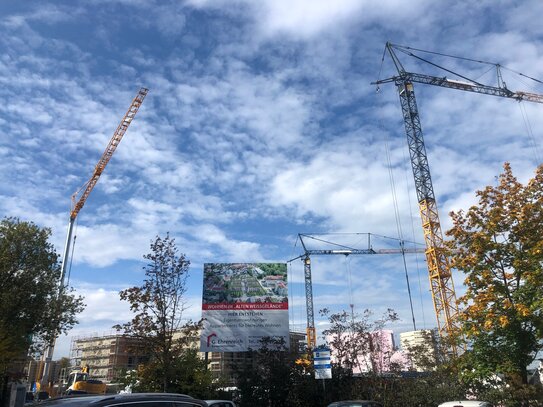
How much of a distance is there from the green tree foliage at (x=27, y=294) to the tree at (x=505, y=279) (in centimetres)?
2148

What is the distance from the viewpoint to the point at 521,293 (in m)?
16.0

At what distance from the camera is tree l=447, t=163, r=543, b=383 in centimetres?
1584

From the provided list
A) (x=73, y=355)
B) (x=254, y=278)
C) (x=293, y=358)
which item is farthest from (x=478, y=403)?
(x=73, y=355)

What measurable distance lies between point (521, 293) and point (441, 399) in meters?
6.14

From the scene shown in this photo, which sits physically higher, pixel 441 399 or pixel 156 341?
pixel 156 341

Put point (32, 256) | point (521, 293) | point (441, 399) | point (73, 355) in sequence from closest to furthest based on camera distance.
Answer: point (521, 293) < point (441, 399) < point (32, 256) < point (73, 355)

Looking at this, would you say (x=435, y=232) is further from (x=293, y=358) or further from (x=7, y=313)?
(x=7, y=313)

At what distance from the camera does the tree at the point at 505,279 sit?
15.8 meters

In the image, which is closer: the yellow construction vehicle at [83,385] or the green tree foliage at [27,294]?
the green tree foliage at [27,294]

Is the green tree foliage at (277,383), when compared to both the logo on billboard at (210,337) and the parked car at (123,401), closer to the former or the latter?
the logo on billboard at (210,337)

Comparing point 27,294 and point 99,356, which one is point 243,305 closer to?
point 27,294

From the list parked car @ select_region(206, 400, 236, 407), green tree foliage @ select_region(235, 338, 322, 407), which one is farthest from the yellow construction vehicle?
parked car @ select_region(206, 400, 236, 407)

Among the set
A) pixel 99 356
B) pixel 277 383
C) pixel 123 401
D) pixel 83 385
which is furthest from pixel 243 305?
pixel 99 356

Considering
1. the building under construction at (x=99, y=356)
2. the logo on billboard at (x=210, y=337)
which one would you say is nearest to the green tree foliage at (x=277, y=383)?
the logo on billboard at (x=210, y=337)
